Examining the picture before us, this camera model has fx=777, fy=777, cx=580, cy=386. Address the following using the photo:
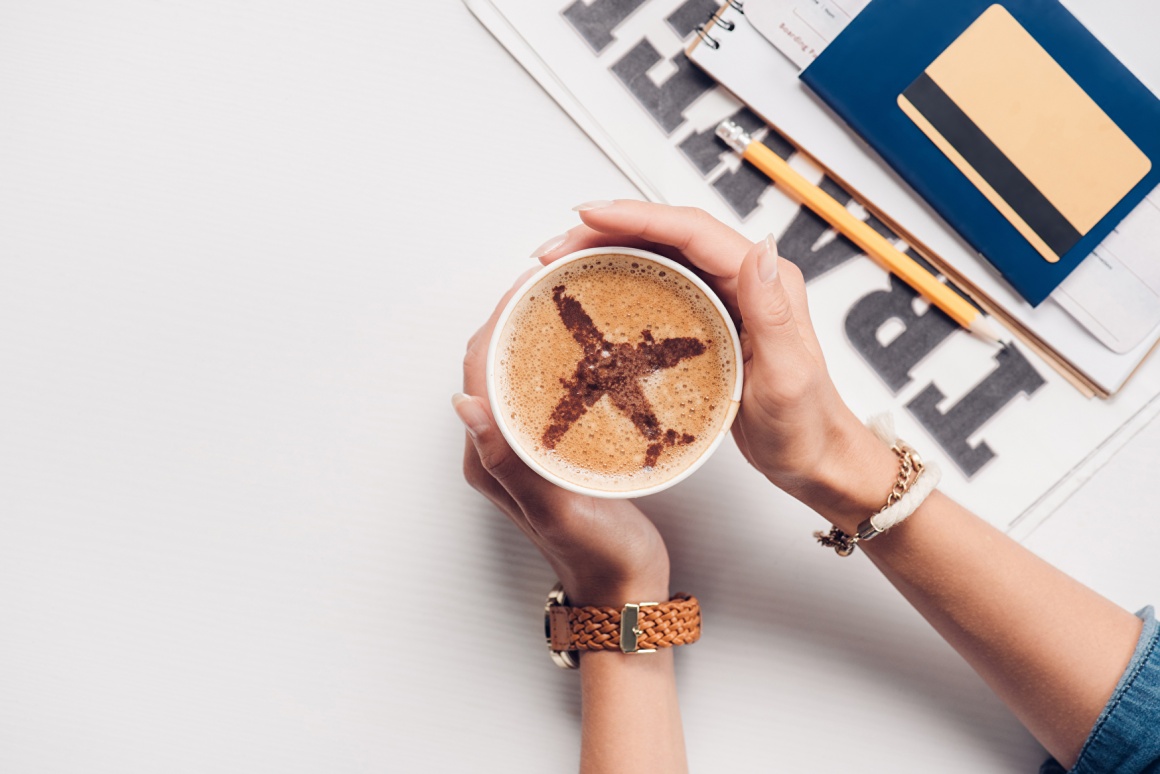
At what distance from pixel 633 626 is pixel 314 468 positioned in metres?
0.41

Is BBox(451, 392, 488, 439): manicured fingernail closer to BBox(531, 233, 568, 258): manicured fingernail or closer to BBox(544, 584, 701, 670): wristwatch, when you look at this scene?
BBox(531, 233, 568, 258): manicured fingernail

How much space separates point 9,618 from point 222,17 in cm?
75

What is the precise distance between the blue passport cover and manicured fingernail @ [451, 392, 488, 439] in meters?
0.54

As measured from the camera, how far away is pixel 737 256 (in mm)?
708

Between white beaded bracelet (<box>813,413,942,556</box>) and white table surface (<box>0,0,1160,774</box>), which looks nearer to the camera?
white beaded bracelet (<box>813,413,942,556</box>)

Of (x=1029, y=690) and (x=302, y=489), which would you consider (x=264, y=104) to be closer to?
(x=302, y=489)

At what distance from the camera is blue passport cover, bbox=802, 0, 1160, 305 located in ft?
2.82

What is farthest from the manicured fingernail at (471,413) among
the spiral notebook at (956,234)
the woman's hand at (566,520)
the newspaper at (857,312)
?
the spiral notebook at (956,234)

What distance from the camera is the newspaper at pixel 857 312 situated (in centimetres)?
89

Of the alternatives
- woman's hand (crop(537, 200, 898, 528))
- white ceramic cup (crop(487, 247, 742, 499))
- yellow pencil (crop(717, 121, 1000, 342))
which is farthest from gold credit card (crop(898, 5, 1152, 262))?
white ceramic cup (crop(487, 247, 742, 499))

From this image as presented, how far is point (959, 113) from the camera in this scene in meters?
0.87

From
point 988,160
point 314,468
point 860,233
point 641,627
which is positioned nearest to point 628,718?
point 641,627

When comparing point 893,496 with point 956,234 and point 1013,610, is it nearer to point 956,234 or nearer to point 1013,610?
point 1013,610

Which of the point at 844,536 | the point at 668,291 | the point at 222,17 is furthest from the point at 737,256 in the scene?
the point at 222,17
